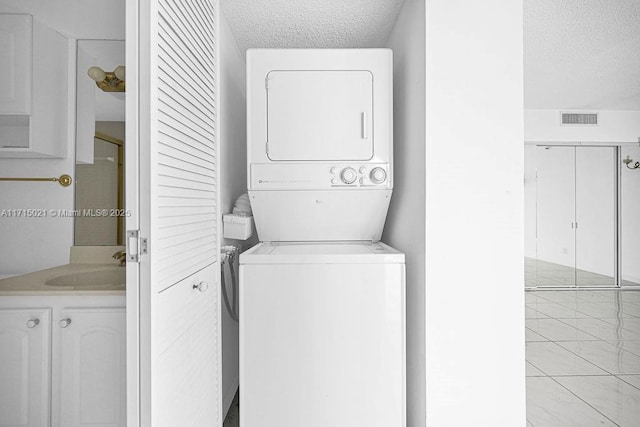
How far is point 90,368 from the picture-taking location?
108 centimetres

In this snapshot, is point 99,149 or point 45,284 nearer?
point 45,284

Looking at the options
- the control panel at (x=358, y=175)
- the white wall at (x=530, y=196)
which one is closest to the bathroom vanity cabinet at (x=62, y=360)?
the control panel at (x=358, y=175)

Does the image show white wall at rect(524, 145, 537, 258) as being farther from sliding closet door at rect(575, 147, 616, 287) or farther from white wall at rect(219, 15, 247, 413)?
white wall at rect(219, 15, 247, 413)

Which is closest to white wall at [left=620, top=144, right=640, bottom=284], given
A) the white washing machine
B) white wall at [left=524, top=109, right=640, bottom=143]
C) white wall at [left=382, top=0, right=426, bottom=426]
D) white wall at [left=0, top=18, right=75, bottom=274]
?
white wall at [left=524, top=109, right=640, bottom=143]

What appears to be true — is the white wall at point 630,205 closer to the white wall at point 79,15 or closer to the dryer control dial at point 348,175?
the dryer control dial at point 348,175

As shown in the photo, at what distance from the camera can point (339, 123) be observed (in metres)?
2.21

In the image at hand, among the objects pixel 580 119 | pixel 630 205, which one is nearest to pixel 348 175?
pixel 580 119

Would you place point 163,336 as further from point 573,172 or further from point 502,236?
point 573,172

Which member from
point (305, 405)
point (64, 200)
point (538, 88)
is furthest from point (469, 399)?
point (538, 88)

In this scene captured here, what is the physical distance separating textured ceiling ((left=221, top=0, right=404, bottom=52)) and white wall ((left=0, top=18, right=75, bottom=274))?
159cm

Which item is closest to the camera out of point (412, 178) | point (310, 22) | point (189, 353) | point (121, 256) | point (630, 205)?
point (121, 256)

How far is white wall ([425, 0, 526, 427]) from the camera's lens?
1.87 meters

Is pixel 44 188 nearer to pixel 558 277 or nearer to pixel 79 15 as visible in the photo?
pixel 79 15

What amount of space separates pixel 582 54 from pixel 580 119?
2690 millimetres
